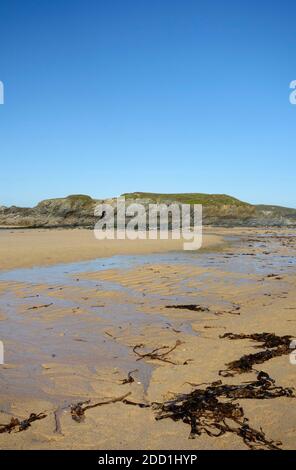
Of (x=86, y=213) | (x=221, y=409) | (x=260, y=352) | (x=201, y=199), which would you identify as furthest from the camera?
(x=201, y=199)

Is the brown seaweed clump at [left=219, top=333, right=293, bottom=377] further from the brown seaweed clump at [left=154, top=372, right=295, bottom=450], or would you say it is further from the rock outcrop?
the rock outcrop

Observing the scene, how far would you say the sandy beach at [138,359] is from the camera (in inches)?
122

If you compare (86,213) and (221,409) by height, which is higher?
(86,213)

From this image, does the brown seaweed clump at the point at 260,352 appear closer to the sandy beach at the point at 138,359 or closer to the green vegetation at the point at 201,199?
the sandy beach at the point at 138,359

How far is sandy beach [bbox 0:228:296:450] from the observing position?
3.10m

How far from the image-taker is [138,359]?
4797 millimetres

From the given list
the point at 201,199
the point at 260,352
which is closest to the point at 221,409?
the point at 260,352

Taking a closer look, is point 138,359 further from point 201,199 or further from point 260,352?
point 201,199

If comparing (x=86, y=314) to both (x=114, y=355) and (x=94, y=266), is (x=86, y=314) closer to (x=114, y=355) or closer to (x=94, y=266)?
(x=114, y=355)

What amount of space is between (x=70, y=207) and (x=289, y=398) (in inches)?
2468

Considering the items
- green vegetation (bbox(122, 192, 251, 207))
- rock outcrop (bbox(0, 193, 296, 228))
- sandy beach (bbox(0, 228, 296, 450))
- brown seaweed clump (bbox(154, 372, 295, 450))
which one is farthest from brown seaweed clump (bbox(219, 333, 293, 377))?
green vegetation (bbox(122, 192, 251, 207))

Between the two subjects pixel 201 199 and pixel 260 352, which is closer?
pixel 260 352

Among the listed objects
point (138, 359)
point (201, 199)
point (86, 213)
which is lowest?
point (138, 359)

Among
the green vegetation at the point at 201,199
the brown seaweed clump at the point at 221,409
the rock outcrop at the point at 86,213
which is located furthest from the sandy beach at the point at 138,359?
the green vegetation at the point at 201,199
